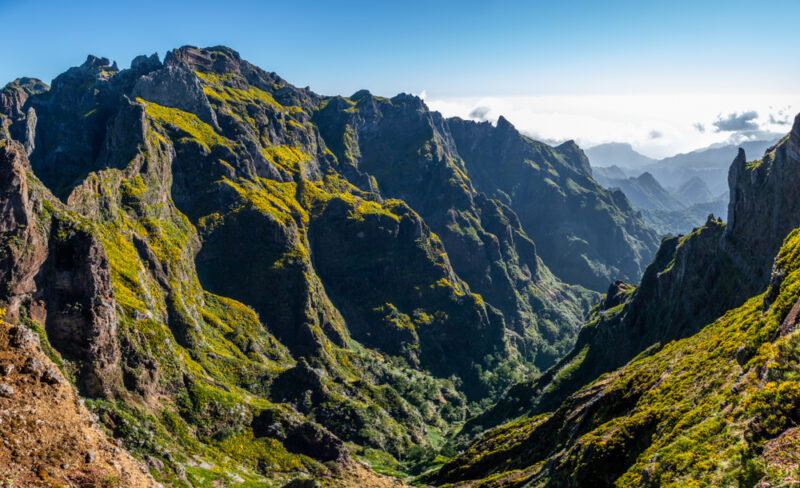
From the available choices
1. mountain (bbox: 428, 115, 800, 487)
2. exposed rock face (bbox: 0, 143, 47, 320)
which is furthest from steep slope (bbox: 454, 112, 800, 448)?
exposed rock face (bbox: 0, 143, 47, 320)

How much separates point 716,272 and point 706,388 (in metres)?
101

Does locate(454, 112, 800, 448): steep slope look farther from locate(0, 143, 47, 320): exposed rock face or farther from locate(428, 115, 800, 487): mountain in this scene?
locate(0, 143, 47, 320): exposed rock face

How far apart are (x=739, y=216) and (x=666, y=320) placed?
3858cm

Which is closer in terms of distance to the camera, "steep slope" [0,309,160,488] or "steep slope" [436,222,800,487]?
"steep slope" [436,222,800,487]

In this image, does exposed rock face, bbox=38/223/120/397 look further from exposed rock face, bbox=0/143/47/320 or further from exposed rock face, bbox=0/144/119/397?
exposed rock face, bbox=0/143/47/320

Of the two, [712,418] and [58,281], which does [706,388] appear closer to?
[712,418]

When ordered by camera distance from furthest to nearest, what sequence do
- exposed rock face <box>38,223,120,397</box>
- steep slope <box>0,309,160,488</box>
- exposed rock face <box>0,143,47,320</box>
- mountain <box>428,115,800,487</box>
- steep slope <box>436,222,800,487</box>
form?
exposed rock face <box>38,223,120,397</box>, exposed rock face <box>0,143,47,320</box>, mountain <box>428,115,800,487</box>, steep slope <box>0,309,160,488</box>, steep slope <box>436,222,800,487</box>

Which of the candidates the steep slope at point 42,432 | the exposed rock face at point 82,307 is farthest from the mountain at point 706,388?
the exposed rock face at point 82,307

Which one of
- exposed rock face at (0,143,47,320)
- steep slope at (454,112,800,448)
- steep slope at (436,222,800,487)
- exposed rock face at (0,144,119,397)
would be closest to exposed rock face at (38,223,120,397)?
exposed rock face at (0,144,119,397)

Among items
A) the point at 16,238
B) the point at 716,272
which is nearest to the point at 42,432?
the point at 16,238

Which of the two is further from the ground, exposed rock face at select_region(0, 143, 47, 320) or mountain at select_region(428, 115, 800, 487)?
exposed rock face at select_region(0, 143, 47, 320)

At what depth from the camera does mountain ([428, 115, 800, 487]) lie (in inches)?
1137

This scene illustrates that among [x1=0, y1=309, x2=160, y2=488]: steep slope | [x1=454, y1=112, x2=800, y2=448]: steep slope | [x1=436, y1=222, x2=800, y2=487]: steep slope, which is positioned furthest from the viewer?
[x1=454, y1=112, x2=800, y2=448]: steep slope

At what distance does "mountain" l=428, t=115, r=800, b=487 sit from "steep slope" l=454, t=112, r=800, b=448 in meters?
0.44
